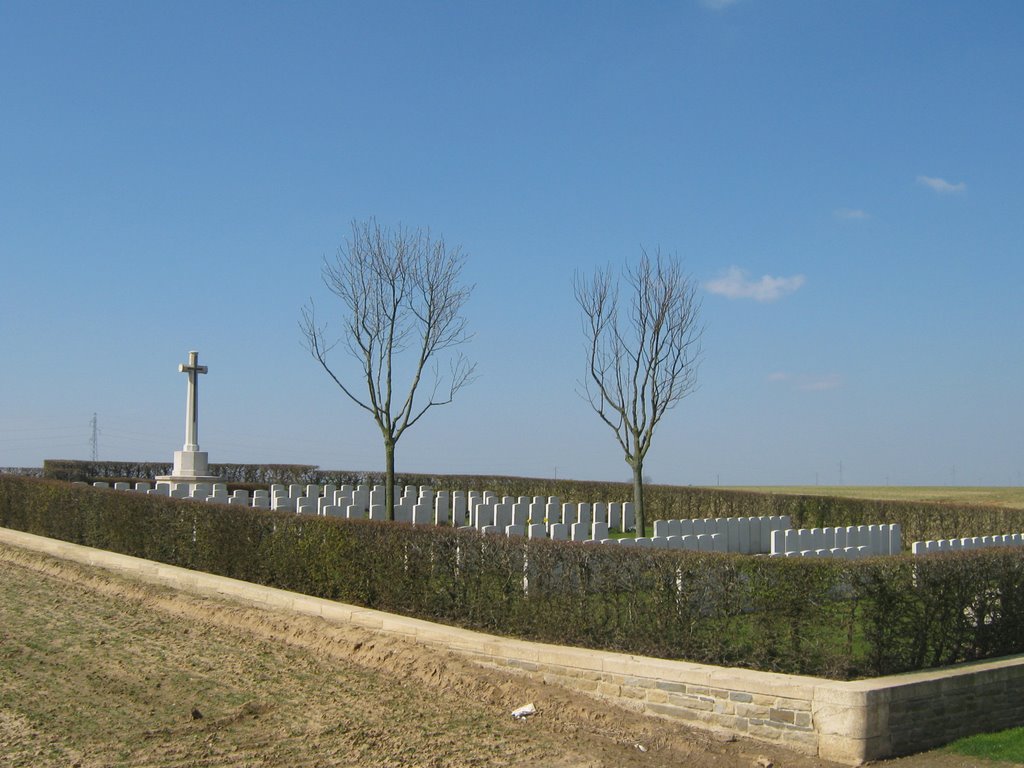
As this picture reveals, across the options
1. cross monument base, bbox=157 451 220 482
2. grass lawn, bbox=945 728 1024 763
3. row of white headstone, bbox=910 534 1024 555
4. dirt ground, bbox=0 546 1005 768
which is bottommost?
grass lawn, bbox=945 728 1024 763

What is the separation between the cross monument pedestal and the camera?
2330 cm

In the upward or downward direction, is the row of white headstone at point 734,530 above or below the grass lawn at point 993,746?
above

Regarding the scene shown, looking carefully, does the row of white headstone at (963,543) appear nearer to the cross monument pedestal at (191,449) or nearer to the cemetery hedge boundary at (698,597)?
the cemetery hedge boundary at (698,597)

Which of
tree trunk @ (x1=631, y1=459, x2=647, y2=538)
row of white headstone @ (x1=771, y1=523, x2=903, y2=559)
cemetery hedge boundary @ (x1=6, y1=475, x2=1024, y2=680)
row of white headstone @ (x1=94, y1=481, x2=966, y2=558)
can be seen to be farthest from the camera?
tree trunk @ (x1=631, y1=459, x2=647, y2=538)

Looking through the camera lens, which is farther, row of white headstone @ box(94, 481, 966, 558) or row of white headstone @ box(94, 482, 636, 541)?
row of white headstone @ box(94, 482, 636, 541)

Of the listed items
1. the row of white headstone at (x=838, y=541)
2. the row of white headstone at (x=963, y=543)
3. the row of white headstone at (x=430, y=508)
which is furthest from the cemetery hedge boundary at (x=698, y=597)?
the row of white headstone at (x=430, y=508)

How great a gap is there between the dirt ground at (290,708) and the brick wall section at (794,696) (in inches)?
4.5

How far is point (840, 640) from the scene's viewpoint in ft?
24.8

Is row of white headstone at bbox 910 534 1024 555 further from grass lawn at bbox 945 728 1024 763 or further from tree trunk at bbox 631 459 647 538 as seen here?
grass lawn at bbox 945 728 1024 763

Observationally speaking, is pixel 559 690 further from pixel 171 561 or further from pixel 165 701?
pixel 171 561

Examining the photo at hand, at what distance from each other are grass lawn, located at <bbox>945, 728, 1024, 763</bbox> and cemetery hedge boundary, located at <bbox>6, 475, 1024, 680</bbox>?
26.0 inches

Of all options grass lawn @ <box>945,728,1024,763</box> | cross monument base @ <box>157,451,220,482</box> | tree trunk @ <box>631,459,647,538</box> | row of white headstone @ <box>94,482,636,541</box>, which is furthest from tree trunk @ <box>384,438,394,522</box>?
grass lawn @ <box>945,728,1024,763</box>

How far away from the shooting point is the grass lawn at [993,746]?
6.93 metres

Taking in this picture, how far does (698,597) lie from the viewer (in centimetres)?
788
